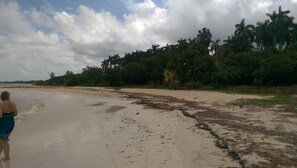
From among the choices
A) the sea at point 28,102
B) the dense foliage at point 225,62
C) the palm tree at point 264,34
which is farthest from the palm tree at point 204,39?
the sea at point 28,102

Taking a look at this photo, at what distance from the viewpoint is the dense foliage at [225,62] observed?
44.2m

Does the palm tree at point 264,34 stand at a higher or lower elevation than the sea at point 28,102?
higher

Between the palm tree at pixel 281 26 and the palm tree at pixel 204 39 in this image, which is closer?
the palm tree at pixel 281 26

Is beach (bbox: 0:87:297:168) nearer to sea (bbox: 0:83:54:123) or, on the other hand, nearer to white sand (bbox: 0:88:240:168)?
white sand (bbox: 0:88:240:168)

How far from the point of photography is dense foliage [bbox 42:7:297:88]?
44.2 meters

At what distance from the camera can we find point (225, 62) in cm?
5447

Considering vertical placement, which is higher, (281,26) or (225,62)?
(281,26)

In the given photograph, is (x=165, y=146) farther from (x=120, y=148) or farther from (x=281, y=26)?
(x=281, y=26)

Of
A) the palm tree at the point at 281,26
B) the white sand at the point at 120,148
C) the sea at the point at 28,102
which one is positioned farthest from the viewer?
the palm tree at the point at 281,26

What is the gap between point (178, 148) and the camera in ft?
32.4

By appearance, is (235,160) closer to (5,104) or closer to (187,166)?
(187,166)

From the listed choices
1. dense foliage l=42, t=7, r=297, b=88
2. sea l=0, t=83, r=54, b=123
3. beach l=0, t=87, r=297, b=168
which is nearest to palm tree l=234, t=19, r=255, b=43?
dense foliage l=42, t=7, r=297, b=88

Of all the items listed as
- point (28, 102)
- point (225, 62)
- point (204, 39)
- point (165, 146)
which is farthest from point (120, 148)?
point (204, 39)

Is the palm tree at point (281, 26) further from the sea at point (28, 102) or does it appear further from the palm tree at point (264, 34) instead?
the sea at point (28, 102)
